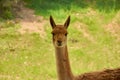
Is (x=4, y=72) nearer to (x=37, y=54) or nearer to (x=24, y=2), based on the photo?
(x=37, y=54)

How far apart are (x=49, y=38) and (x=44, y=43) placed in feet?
2.40

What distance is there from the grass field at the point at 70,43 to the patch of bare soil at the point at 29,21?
24 cm

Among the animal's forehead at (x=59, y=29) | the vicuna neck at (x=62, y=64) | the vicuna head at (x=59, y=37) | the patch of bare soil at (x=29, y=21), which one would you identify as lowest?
the patch of bare soil at (x=29, y=21)

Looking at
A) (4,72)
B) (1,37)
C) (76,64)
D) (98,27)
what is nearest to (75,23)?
(98,27)

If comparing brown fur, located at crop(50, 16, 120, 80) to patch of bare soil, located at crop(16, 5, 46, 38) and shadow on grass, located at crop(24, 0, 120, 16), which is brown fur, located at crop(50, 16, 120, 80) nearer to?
patch of bare soil, located at crop(16, 5, 46, 38)

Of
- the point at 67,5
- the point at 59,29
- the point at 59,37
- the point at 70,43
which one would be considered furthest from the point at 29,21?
the point at 59,37

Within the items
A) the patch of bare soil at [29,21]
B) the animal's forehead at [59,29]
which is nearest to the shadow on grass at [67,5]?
the patch of bare soil at [29,21]

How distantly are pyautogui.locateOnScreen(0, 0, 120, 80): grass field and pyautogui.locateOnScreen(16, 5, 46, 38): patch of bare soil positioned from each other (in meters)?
0.24

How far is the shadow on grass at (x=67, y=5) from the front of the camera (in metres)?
20.8

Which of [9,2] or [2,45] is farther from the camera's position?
[9,2]

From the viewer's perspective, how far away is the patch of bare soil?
17781 mm

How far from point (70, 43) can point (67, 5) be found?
5.22 m

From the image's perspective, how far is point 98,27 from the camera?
1895 centimetres

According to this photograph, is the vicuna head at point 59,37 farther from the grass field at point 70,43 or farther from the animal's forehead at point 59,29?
Answer: the grass field at point 70,43
